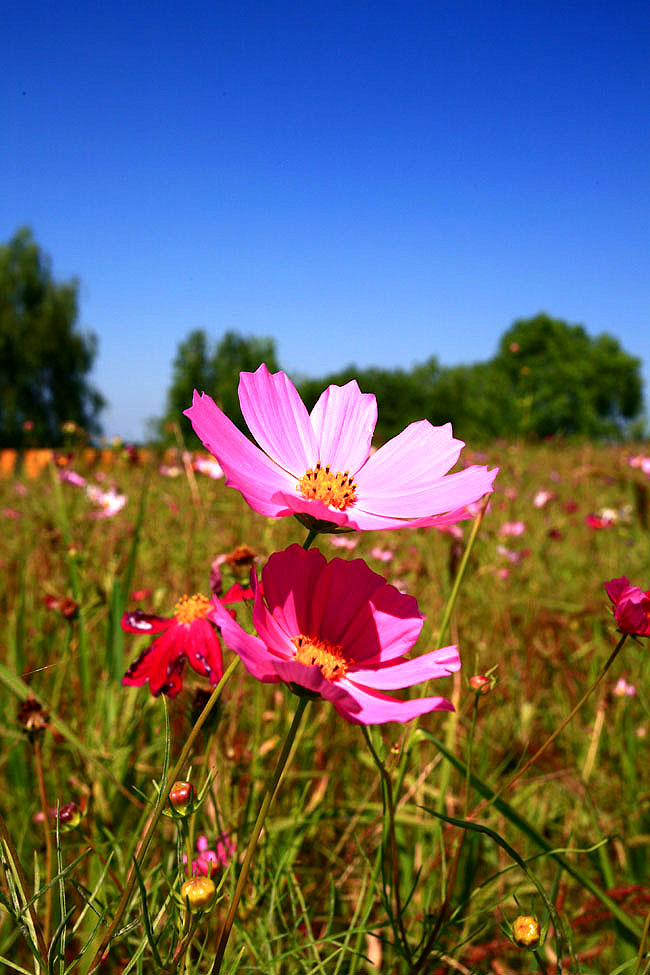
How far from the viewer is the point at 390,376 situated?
30797 mm

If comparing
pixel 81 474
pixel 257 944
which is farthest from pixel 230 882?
pixel 81 474

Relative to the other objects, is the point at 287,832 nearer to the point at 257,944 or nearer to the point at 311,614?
the point at 257,944

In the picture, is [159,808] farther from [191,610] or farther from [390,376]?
[390,376]

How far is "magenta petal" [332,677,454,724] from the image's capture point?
0.34 m

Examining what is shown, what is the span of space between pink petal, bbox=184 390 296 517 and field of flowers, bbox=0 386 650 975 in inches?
1.9

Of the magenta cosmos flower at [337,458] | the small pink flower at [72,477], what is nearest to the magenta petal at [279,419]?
the magenta cosmos flower at [337,458]

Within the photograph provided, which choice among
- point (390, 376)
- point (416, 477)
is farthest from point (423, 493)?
point (390, 376)

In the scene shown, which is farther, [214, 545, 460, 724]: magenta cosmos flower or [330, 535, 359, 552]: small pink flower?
[330, 535, 359, 552]: small pink flower

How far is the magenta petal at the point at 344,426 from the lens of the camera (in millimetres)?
577

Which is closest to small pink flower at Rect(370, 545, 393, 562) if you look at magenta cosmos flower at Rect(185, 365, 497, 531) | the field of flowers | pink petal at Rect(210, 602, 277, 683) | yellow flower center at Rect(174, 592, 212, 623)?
the field of flowers

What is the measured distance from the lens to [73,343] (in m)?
18.2

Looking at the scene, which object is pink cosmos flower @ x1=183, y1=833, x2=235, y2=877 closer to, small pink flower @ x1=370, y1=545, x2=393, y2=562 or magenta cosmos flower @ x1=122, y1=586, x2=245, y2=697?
magenta cosmos flower @ x1=122, y1=586, x2=245, y2=697

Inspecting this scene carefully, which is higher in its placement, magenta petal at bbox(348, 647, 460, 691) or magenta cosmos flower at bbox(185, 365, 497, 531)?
magenta cosmos flower at bbox(185, 365, 497, 531)

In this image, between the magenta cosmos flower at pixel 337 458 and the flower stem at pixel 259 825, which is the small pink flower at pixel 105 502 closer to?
the magenta cosmos flower at pixel 337 458
